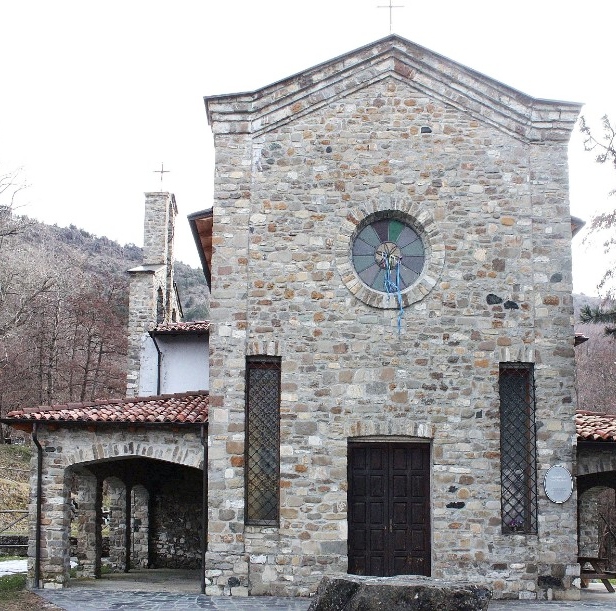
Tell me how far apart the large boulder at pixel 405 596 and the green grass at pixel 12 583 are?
6.90 meters

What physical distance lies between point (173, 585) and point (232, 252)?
6050 mm

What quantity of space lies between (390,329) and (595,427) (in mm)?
4030

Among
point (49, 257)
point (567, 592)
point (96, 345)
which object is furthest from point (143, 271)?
point (49, 257)

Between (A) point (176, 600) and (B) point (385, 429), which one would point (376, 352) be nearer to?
(B) point (385, 429)

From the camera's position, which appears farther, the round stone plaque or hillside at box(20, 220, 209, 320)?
hillside at box(20, 220, 209, 320)

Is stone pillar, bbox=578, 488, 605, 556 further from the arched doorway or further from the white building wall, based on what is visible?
the white building wall

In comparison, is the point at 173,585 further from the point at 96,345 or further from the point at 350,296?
the point at 96,345

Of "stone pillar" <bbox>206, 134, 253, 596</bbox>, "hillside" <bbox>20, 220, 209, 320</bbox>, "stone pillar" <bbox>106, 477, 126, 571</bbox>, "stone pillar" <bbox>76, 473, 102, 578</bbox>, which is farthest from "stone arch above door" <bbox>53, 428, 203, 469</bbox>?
"hillside" <bbox>20, 220, 209, 320</bbox>

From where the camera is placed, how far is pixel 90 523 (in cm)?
1683

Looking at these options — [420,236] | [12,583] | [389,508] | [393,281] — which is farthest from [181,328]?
[389,508]

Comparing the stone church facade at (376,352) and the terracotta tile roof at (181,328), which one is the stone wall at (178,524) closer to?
the terracotta tile roof at (181,328)

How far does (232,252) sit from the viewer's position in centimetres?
1400

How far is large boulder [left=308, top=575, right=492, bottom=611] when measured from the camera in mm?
8805

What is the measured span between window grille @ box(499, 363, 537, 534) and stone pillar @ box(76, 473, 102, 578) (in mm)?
7934
